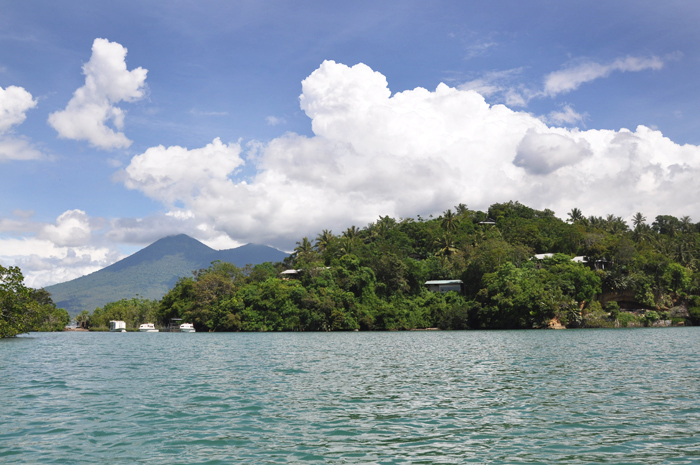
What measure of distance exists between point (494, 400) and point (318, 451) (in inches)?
303

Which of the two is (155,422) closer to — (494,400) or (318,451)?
(318,451)

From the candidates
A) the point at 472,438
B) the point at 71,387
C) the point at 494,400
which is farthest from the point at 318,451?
the point at 71,387

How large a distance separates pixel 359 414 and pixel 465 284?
8028 cm

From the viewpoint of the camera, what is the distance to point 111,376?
2308 centimetres

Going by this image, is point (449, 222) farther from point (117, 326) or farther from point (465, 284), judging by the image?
point (117, 326)

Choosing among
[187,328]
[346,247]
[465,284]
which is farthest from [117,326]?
[465,284]

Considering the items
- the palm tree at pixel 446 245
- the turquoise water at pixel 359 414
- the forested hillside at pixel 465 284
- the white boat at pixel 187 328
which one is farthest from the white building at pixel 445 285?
the turquoise water at pixel 359 414

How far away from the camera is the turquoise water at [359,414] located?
1036cm

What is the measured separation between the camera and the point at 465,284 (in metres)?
91.6

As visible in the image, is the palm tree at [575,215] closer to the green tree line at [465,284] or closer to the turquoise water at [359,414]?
the green tree line at [465,284]

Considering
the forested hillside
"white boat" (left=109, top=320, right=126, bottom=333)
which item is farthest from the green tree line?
"white boat" (left=109, top=320, right=126, bottom=333)

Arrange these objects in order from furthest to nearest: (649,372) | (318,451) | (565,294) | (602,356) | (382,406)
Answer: (565,294), (602,356), (649,372), (382,406), (318,451)

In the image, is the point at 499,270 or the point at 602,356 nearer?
the point at 602,356

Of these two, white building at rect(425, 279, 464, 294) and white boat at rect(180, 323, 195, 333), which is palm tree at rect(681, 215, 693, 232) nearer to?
white building at rect(425, 279, 464, 294)
